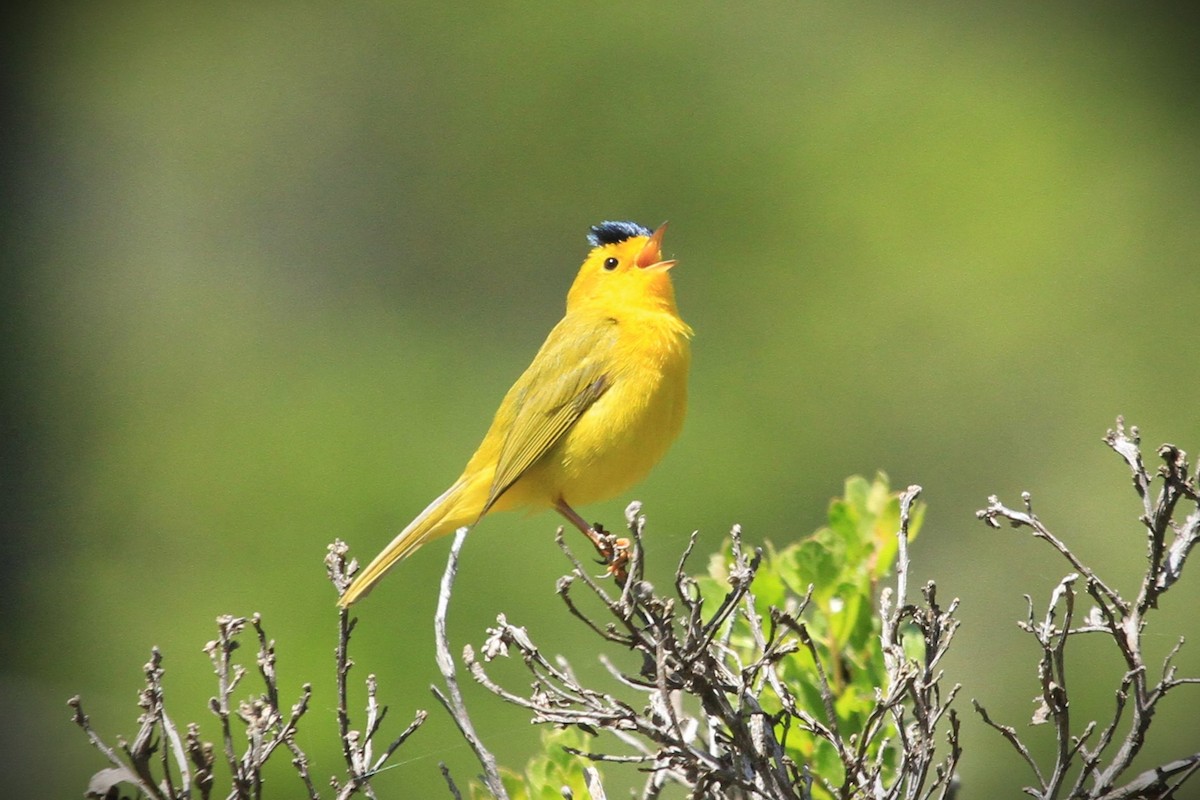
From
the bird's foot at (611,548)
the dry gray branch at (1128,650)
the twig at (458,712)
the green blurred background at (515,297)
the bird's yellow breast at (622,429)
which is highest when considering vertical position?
the green blurred background at (515,297)

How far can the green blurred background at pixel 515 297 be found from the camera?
6.65 m

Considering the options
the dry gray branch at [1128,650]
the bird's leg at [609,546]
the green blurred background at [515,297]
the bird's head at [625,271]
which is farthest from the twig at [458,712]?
the green blurred background at [515,297]

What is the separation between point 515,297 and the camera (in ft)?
30.9

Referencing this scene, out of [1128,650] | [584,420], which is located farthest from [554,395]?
[1128,650]

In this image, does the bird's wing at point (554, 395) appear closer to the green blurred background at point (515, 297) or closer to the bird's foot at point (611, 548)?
the bird's foot at point (611, 548)

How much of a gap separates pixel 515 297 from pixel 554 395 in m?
5.84

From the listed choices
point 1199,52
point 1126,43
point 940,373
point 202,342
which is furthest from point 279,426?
point 1199,52

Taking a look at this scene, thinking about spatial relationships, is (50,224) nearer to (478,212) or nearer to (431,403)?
(478,212)

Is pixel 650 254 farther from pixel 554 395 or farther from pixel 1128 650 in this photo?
pixel 1128 650

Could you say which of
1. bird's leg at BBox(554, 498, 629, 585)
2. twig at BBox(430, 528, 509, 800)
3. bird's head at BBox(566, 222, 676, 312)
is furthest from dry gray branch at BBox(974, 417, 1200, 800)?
bird's head at BBox(566, 222, 676, 312)

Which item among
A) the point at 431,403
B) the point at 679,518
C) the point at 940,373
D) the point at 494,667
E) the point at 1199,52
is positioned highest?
the point at 1199,52

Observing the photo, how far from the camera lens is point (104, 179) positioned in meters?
12.1

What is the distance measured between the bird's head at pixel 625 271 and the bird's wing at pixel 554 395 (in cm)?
18

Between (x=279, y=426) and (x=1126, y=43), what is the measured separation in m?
9.61
